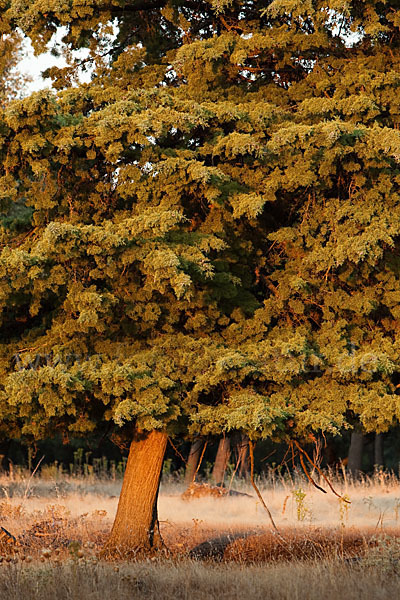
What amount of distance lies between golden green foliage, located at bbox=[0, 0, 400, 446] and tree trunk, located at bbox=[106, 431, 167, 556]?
0.91 m

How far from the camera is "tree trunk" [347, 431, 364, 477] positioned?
22928 millimetres

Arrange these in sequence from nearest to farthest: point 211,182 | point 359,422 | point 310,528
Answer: point 211,182
point 359,422
point 310,528

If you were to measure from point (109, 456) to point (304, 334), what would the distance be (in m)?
27.8

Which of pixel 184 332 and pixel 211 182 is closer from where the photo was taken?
pixel 211 182

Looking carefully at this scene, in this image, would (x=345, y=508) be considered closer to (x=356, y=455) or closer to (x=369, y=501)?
(x=369, y=501)

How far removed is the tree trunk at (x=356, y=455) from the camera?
2293 cm

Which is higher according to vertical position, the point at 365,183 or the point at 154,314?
the point at 365,183

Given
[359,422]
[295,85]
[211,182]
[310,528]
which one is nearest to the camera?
[211,182]

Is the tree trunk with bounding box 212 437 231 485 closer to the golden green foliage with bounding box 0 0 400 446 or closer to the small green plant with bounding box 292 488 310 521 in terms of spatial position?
the small green plant with bounding box 292 488 310 521

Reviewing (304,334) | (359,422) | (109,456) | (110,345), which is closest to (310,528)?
(359,422)

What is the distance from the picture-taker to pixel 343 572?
7215 mm

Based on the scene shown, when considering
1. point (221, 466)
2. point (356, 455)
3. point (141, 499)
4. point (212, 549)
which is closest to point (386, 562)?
point (141, 499)

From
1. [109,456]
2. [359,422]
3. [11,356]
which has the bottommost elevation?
[109,456]

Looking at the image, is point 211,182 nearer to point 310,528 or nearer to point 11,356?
point 11,356
